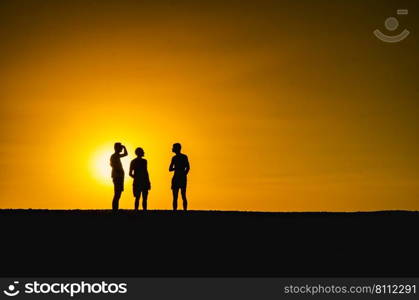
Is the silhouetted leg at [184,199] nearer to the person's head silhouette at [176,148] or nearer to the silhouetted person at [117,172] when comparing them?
the person's head silhouette at [176,148]

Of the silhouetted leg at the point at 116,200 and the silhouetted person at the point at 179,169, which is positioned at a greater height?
the silhouetted person at the point at 179,169

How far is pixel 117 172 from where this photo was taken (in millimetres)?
26453

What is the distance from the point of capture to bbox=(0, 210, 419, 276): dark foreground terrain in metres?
19.6

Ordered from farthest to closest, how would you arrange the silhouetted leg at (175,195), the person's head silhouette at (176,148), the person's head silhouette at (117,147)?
the silhouetted leg at (175,195) → the person's head silhouette at (176,148) → the person's head silhouette at (117,147)

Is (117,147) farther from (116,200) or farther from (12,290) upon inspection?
(12,290)

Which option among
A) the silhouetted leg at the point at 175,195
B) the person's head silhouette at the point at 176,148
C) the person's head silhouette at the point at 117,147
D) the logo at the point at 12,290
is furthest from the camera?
the silhouetted leg at the point at 175,195

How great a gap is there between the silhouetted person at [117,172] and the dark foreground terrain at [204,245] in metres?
1.94

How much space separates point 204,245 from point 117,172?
235 inches

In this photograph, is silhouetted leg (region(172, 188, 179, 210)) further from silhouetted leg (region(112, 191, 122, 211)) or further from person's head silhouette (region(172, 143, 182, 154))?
silhouetted leg (region(112, 191, 122, 211))

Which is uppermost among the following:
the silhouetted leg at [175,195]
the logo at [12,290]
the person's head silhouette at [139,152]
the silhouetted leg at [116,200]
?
the person's head silhouette at [139,152]

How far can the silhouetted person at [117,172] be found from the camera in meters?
26.4

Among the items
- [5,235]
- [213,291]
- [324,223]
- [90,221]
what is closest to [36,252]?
[5,235]

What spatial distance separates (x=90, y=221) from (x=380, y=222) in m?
6.77

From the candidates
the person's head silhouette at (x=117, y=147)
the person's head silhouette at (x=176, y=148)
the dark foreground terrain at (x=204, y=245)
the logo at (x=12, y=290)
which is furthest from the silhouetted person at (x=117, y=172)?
the logo at (x=12, y=290)
